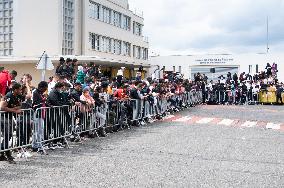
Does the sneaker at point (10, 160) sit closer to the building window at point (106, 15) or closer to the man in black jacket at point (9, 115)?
the man in black jacket at point (9, 115)

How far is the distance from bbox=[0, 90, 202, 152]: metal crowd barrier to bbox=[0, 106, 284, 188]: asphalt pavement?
0.53m

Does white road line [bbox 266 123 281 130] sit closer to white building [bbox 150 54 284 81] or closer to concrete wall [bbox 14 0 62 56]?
concrete wall [bbox 14 0 62 56]

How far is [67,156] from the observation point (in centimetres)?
1239

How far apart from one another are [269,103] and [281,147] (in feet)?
81.4

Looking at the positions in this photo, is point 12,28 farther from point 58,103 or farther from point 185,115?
point 58,103

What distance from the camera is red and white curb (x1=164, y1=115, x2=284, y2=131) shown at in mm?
21891

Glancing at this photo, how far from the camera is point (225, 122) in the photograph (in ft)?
76.2

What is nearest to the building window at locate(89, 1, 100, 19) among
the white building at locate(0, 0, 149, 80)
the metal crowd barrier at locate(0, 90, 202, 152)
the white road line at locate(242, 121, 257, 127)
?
the white building at locate(0, 0, 149, 80)

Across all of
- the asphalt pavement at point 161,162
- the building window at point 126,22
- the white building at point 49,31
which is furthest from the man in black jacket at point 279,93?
the building window at point 126,22

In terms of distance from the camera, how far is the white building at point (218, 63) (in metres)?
71.9

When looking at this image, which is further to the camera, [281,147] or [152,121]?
[152,121]

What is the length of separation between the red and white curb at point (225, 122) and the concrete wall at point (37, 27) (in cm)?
2387

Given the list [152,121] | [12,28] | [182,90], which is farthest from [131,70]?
[152,121]

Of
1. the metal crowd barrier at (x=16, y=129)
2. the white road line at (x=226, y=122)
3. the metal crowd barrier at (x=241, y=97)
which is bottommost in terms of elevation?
the white road line at (x=226, y=122)
